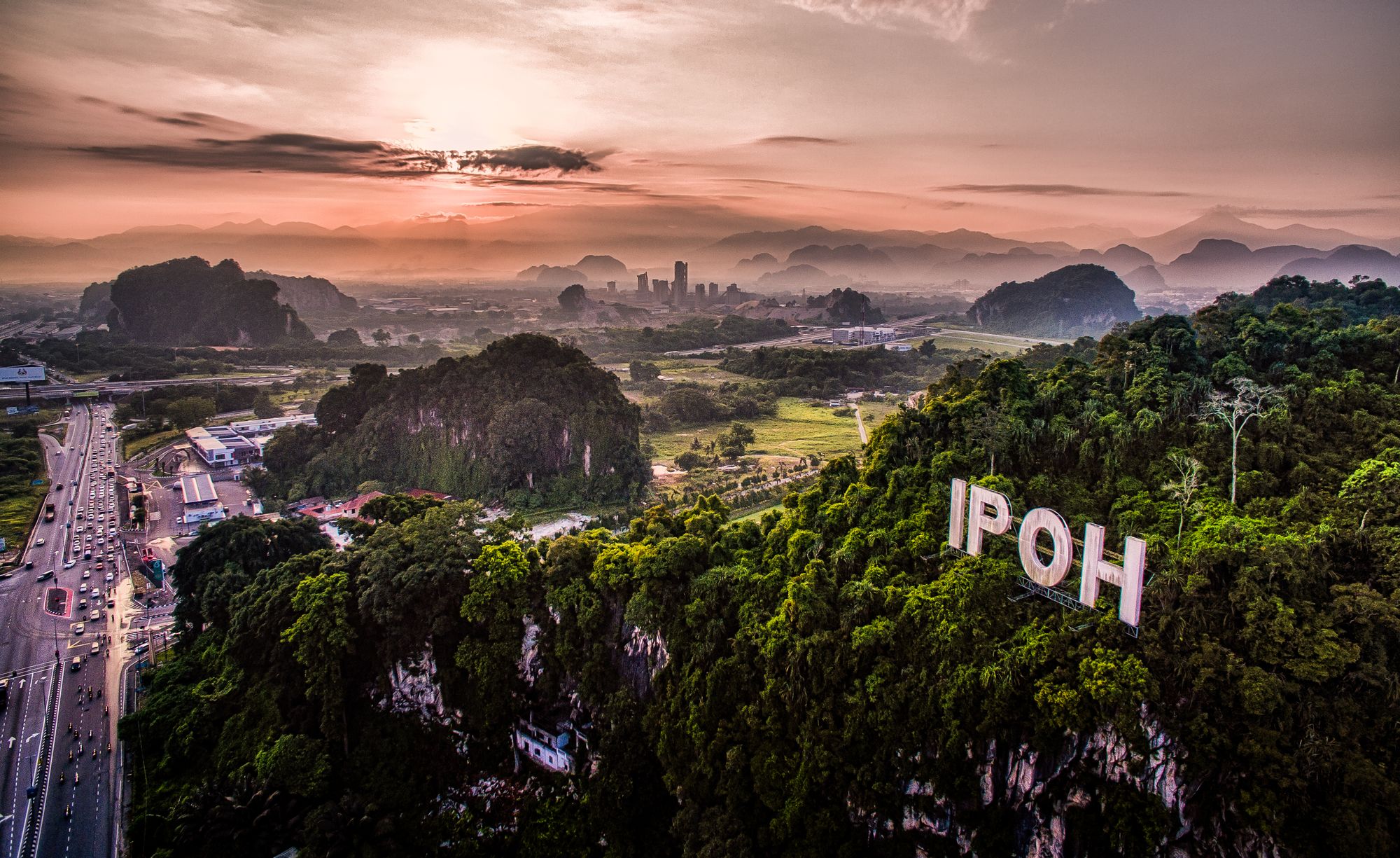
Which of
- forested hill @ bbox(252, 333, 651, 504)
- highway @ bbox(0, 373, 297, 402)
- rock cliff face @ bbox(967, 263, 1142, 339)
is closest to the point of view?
forested hill @ bbox(252, 333, 651, 504)

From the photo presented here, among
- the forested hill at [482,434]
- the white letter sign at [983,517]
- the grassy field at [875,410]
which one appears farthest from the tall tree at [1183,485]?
the grassy field at [875,410]

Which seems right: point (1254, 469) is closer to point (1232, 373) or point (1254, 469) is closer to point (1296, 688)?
point (1232, 373)

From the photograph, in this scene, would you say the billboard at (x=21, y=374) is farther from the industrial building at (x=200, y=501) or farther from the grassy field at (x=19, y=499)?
the industrial building at (x=200, y=501)

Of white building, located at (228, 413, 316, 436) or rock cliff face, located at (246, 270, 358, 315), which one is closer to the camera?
white building, located at (228, 413, 316, 436)

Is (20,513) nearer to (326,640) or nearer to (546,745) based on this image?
(326,640)

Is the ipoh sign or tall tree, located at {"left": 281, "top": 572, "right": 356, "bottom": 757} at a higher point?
the ipoh sign

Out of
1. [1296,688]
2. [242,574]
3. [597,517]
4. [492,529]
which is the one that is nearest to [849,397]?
[597,517]

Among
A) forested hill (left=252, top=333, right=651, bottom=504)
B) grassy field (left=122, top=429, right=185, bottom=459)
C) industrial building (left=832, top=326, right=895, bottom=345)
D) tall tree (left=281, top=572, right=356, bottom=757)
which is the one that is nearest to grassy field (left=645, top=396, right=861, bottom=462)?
forested hill (left=252, top=333, right=651, bottom=504)

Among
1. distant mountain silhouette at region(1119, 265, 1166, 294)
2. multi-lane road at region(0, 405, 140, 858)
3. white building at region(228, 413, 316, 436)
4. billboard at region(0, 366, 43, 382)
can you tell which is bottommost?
multi-lane road at region(0, 405, 140, 858)

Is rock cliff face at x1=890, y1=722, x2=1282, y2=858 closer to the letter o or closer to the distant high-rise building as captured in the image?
the letter o
